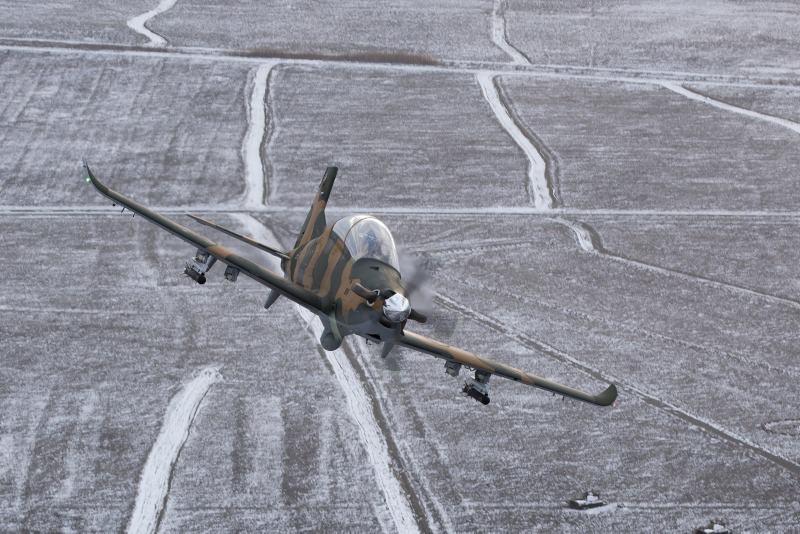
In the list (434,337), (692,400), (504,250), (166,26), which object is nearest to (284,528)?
(434,337)

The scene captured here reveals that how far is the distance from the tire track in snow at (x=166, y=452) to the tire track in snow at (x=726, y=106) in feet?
217

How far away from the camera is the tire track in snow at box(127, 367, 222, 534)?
126 feet

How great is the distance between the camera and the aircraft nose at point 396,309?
2844 centimetres

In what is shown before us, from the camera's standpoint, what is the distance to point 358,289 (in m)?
29.4

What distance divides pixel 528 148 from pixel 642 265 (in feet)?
82.0

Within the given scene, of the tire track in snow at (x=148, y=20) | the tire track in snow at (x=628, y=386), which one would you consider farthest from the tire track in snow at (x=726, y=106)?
the tire track in snow at (x=148, y=20)

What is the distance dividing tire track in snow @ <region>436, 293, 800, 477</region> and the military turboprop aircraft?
45.8ft

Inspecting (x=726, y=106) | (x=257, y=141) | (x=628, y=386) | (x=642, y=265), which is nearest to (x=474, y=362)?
(x=628, y=386)

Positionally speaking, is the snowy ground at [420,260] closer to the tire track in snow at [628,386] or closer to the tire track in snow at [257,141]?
the tire track in snow at [628,386]

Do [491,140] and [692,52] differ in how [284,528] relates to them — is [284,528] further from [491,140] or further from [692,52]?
[692,52]

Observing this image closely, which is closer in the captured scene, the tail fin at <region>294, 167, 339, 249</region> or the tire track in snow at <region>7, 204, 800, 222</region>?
the tail fin at <region>294, 167, 339, 249</region>

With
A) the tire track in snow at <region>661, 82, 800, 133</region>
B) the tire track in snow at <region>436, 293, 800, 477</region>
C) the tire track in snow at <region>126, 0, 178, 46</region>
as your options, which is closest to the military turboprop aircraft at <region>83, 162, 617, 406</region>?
the tire track in snow at <region>436, 293, 800, 477</region>

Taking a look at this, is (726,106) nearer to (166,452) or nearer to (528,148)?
(528,148)

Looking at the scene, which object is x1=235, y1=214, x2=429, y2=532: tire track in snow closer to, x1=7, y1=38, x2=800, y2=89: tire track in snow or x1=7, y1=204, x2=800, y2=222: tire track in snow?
x1=7, y1=204, x2=800, y2=222: tire track in snow
